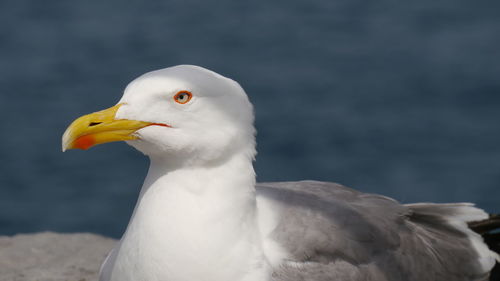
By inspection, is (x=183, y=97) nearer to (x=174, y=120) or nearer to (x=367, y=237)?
(x=174, y=120)

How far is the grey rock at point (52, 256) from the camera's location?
553cm

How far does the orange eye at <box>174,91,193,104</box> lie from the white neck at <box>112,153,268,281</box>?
0.91 ft

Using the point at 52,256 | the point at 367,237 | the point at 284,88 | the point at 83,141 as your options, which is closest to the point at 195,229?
the point at 83,141

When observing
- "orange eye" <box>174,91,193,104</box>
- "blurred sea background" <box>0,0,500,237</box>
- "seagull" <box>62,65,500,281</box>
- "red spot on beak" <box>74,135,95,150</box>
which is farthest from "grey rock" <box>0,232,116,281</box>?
"blurred sea background" <box>0,0,500,237</box>

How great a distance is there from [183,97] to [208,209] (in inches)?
18.1

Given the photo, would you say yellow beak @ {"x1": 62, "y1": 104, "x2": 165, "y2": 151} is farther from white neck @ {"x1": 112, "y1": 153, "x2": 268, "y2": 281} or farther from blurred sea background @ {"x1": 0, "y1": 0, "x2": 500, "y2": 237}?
blurred sea background @ {"x1": 0, "y1": 0, "x2": 500, "y2": 237}

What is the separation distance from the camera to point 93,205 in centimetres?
863

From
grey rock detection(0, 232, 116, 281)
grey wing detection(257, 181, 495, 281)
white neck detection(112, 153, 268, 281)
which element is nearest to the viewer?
white neck detection(112, 153, 268, 281)

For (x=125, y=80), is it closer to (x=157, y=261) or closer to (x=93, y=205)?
Result: (x=93, y=205)

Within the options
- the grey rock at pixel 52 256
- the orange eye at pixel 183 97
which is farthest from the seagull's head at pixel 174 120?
the grey rock at pixel 52 256

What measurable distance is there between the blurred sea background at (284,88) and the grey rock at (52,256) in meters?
2.33

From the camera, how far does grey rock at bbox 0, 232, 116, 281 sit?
553cm

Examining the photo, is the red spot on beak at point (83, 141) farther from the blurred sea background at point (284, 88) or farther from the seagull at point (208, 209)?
the blurred sea background at point (284, 88)

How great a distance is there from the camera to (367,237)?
14.4 ft
